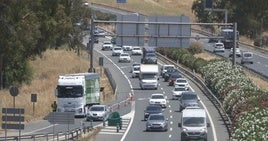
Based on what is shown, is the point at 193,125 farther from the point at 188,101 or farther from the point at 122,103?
the point at 122,103

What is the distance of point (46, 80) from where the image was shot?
8512 cm

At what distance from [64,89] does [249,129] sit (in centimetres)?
2534

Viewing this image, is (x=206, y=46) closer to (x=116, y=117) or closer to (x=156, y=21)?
(x=156, y=21)

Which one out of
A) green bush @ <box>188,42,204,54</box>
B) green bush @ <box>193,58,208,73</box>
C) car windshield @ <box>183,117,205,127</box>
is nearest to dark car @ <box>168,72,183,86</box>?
green bush @ <box>193,58,208,73</box>

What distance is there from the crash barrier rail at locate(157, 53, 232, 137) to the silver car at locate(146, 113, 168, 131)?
430 centimetres

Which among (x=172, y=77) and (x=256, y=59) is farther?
(x=256, y=59)

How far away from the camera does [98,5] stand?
604 ft

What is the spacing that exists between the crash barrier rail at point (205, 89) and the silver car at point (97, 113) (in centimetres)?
879

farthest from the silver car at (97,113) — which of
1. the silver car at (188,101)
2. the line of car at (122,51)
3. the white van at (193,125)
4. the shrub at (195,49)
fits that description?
the shrub at (195,49)

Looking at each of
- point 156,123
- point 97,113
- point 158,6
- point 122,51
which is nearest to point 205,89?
point 97,113

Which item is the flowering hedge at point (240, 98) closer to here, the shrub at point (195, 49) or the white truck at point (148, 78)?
the white truck at point (148, 78)

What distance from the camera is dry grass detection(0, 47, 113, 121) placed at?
6353cm

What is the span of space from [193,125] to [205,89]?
30.9 m

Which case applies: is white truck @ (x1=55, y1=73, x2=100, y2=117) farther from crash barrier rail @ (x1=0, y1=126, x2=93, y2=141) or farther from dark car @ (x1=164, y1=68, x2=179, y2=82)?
dark car @ (x1=164, y1=68, x2=179, y2=82)
